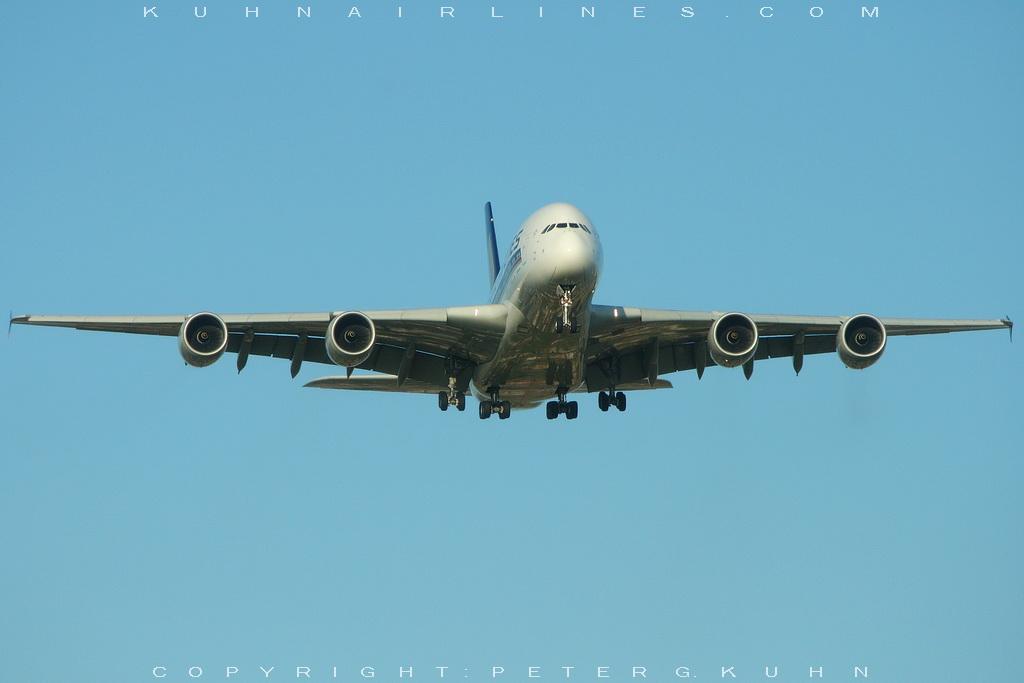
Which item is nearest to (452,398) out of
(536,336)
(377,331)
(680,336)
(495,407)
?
(495,407)

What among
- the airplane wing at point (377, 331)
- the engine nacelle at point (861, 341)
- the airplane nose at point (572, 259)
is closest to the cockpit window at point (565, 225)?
the airplane nose at point (572, 259)

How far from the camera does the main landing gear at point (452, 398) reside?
41.7 meters

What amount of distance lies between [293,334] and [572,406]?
8676 mm

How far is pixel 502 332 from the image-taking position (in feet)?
126

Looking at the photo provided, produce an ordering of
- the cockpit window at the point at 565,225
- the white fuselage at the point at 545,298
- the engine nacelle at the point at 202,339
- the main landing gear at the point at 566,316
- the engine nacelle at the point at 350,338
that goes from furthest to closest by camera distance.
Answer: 1. the engine nacelle at the point at 350,338
2. the engine nacelle at the point at 202,339
3. the cockpit window at the point at 565,225
4. the main landing gear at the point at 566,316
5. the white fuselage at the point at 545,298

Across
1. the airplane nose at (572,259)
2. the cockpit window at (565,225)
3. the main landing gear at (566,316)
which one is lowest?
the main landing gear at (566,316)

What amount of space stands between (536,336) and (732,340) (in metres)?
5.15

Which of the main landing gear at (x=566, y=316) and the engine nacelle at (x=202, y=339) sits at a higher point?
the main landing gear at (x=566, y=316)

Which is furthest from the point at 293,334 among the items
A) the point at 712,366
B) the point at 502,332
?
the point at 712,366

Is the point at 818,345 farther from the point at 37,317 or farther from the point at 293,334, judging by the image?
the point at 37,317

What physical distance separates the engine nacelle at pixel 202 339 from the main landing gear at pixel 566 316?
8.32 meters

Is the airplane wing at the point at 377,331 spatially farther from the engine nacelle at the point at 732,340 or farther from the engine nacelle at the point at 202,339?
the engine nacelle at the point at 732,340

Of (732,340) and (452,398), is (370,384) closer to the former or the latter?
(452,398)

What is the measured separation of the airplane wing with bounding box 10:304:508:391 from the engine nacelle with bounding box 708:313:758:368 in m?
5.48
